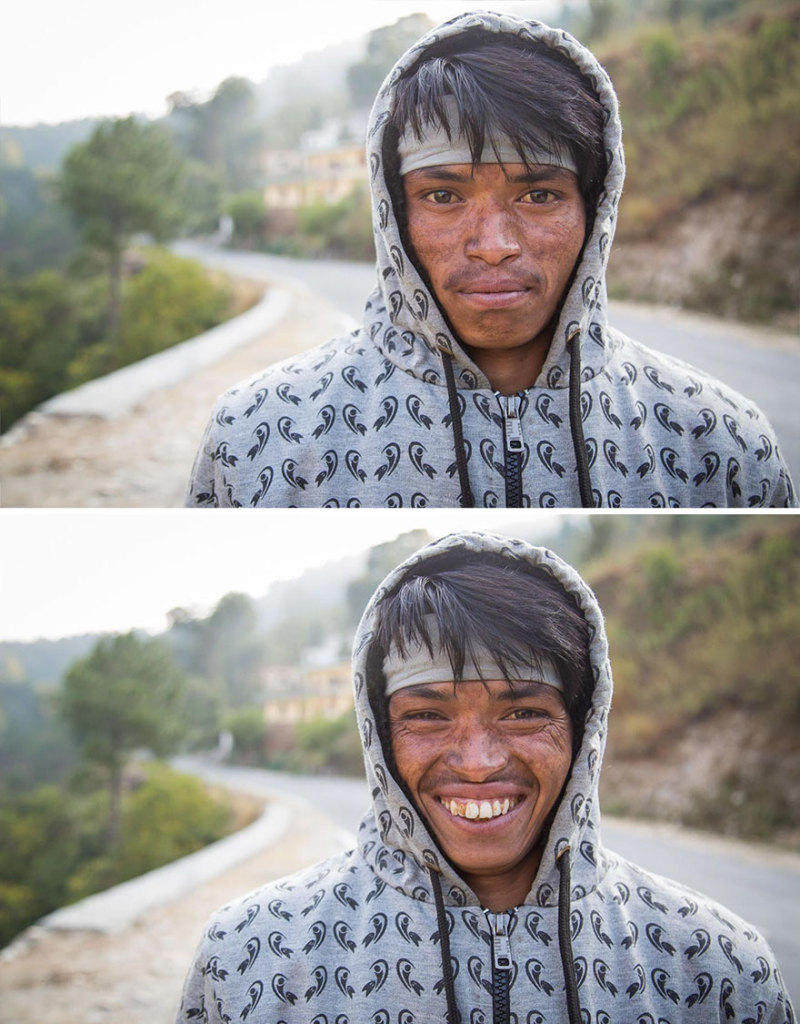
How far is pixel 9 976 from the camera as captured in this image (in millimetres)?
2793

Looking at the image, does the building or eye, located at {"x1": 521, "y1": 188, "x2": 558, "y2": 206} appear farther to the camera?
the building

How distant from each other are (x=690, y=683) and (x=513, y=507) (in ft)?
8.32

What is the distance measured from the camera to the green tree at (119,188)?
3.36 meters

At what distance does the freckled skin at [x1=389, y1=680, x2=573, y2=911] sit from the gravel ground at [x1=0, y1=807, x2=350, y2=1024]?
57.9 inches

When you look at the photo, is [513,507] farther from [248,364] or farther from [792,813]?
[792,813]

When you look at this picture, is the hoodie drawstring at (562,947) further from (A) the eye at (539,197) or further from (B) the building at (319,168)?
(B) the building at (319,168)

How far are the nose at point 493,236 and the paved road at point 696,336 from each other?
184cm

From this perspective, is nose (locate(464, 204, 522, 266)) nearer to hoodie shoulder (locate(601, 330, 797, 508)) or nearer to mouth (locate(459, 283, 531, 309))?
mouth (locate(459, 283, 531, 309))

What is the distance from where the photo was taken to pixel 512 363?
4.40ft

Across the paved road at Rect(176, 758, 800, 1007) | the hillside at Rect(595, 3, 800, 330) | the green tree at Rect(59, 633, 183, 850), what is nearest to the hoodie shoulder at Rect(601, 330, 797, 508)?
the paved road at Rect(176, 758, 800, 1007)

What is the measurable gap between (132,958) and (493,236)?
2.19 m

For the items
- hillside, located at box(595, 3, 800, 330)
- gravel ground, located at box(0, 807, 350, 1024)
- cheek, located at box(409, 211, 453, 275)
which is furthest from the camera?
hillside, located at box(595, 3, 800, 330)

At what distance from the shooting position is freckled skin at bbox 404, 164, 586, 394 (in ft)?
4.01

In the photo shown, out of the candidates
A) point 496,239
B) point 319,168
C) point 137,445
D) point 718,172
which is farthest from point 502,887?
point 718,172
